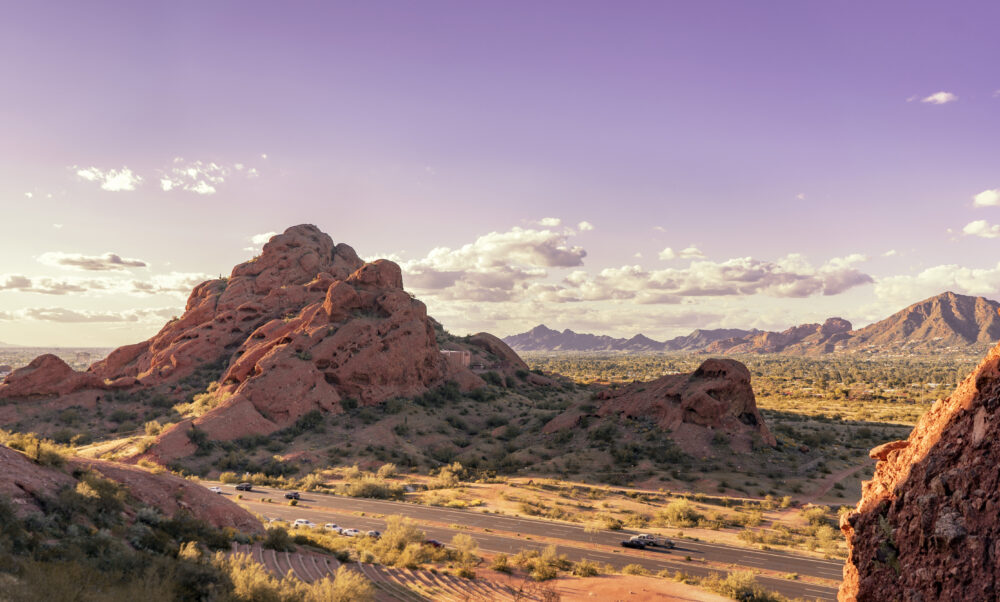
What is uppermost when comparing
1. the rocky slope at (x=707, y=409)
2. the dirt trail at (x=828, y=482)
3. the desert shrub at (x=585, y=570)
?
the rocky slope at (x=707, y=409)

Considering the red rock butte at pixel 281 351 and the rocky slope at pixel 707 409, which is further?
the red rock butte at pixel 281 351

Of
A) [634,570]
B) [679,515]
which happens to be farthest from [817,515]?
[634,570]

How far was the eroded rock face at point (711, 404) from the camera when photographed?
152 feet

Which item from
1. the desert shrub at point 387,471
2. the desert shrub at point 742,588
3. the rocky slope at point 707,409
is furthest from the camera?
the rocky slope at point 707,409

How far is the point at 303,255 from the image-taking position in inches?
3031

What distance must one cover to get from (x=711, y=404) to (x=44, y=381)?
69858 millimetres

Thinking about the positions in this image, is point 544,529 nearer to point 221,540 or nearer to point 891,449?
point 221,540

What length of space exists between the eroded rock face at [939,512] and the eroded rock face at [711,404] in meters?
40.2

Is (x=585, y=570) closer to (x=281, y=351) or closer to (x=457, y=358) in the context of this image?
(x=281, y=351)

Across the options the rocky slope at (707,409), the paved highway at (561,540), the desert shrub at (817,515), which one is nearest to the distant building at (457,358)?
the rocky slope at (707,409)

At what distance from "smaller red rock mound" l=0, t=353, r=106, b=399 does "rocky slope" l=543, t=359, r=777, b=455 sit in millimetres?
60442

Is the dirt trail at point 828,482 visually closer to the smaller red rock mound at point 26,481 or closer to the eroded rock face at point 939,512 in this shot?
the eroded rock face at point 939,512

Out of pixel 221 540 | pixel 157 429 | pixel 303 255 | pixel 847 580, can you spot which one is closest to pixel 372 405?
pixel 157 429

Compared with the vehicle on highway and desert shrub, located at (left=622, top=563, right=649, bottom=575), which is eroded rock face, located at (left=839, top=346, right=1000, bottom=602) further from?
the vehicle on highway
